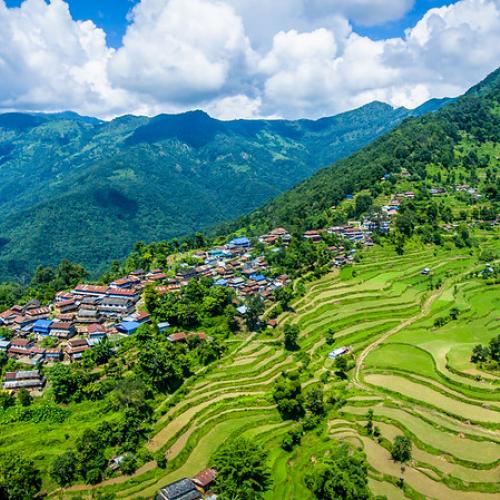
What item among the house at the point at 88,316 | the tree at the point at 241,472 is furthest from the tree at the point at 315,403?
the house at the point at 88,316

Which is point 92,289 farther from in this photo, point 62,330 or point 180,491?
point 180,491

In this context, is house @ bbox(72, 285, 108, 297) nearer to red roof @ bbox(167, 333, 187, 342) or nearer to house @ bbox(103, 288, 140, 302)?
house @ bbox(103, 288, 140, 302)

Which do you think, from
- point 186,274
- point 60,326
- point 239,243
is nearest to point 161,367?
point 60,326

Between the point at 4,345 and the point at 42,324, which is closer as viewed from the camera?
the point at 4,345

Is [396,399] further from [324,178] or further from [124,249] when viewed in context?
[124,249]

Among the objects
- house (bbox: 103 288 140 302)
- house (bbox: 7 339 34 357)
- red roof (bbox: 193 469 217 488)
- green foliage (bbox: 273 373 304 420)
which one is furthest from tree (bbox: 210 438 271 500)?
house (bbox: 103 288 140 302)
